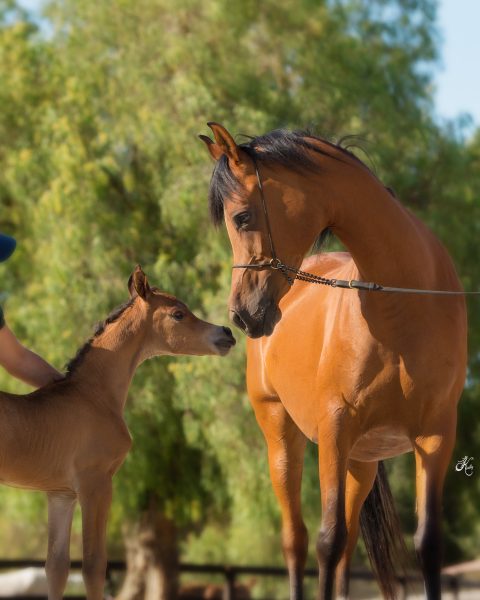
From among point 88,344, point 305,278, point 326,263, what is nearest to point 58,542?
point 88,344

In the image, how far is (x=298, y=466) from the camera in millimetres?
6184

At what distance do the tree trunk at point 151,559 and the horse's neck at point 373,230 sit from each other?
1282 cm

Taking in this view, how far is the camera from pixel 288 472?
613 cm

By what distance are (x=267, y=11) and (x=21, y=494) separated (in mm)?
8606

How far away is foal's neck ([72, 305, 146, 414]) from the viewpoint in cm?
476

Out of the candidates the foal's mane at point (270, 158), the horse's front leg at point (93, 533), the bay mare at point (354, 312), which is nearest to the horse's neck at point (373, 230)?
the bay mare at point (354, 312)

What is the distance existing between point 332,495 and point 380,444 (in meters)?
0.47

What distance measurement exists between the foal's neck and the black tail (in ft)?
6.54

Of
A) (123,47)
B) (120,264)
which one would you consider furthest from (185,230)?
(123,47)

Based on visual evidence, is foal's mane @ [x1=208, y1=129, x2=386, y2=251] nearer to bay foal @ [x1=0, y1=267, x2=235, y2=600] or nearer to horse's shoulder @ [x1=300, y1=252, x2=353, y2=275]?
bay foal @ [x1=0, y1=267, x2=235, y2=600]

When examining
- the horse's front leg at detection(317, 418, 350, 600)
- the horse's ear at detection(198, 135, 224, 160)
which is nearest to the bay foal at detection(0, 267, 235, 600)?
the horse's ear at detection(198, 135, 224, 160)

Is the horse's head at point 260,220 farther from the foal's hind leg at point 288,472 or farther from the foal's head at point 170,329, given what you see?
the foal's hind leg at point 288,472

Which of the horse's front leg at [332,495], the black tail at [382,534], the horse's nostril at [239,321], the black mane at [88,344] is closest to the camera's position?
the horse's nostril at [239,321]

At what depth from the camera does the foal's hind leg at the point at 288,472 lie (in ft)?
19.7
